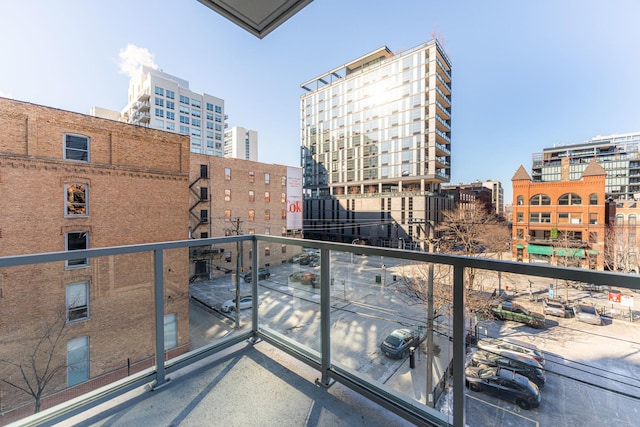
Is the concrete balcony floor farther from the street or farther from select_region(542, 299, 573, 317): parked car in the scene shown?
select_region(542, 299, 573, 317): parked car

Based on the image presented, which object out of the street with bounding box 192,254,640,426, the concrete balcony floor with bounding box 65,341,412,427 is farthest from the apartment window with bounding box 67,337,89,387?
the street with bounding box 192,254,640,426

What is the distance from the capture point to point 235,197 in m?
24.0

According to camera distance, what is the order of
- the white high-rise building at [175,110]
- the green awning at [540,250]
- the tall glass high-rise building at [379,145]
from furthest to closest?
the white high-rise building at [175,110], the tall glass high-rise building at [379,145], the green awning at [540,250]

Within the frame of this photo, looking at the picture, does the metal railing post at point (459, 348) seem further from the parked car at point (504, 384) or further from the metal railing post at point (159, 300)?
the metal railing post at point (159, 300)

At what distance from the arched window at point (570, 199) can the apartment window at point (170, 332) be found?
31.6 m

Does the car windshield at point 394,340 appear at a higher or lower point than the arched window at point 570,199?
lower

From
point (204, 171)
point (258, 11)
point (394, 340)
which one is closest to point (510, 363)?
point (394, 340)

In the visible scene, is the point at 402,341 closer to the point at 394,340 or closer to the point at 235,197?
the point at 394,340

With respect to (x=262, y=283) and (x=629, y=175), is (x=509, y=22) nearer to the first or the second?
(x=262, y=283)

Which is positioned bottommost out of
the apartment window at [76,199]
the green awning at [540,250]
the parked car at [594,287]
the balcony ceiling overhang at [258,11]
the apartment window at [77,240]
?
the green awning at [540,250]

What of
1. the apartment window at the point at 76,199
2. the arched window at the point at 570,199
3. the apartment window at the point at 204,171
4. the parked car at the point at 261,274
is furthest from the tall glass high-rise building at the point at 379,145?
the apartment window at the point at 76,199

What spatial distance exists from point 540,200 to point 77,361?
32162mm

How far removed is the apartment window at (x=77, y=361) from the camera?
1.86m

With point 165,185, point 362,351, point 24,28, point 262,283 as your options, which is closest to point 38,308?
point 262,283
